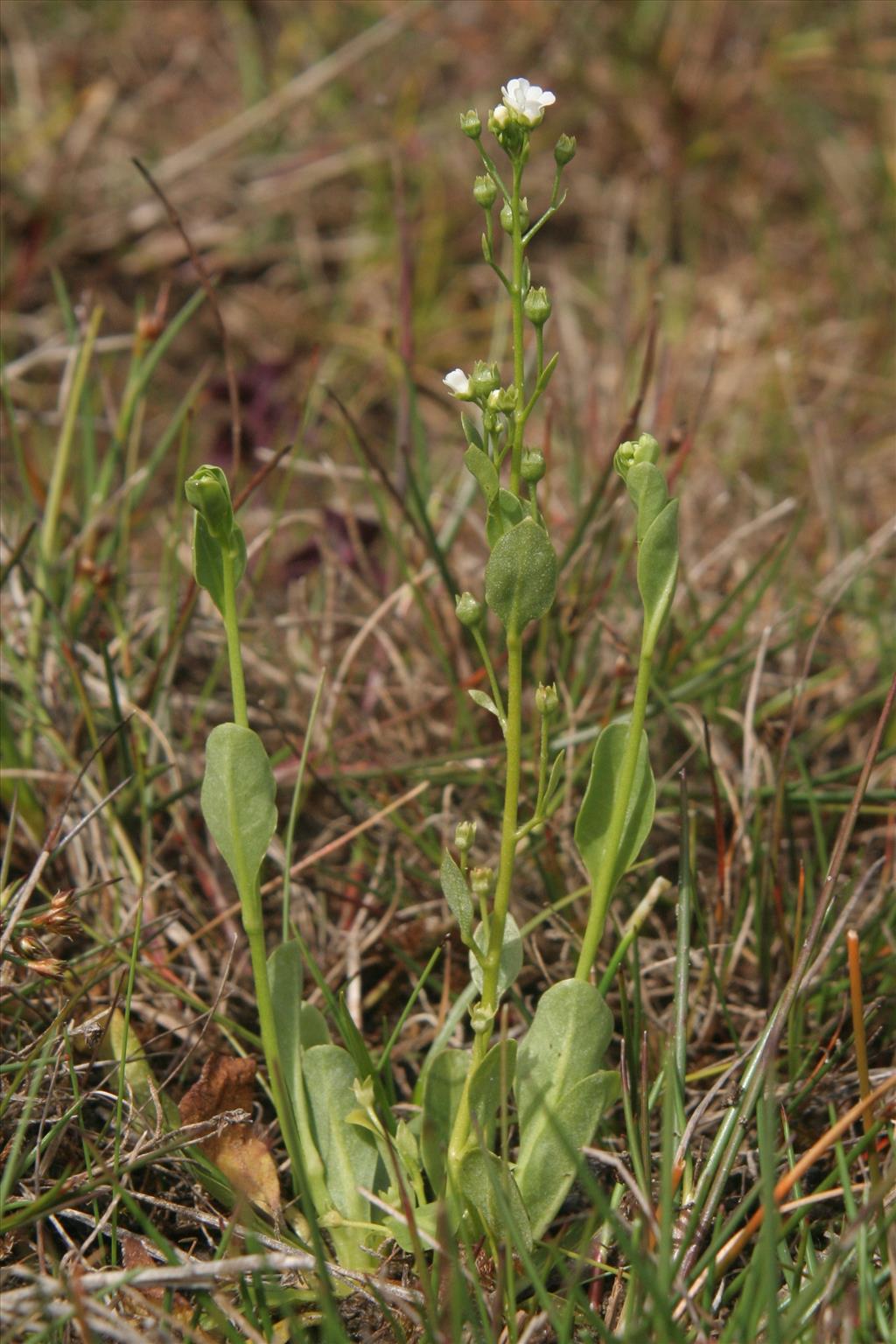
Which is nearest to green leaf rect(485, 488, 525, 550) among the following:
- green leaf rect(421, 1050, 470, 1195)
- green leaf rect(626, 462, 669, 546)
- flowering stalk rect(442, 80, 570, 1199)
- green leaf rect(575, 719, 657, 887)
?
flowering stalk rect(442, 80, 570, 1199)

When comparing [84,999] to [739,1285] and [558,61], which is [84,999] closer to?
[739,1285]

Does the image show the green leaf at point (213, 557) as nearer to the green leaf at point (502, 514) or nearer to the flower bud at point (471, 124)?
the green leaf at point (502, 514)

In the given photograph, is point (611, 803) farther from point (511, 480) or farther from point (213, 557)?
point (213, 557)

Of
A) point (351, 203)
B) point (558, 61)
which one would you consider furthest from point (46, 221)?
point (558, 61)

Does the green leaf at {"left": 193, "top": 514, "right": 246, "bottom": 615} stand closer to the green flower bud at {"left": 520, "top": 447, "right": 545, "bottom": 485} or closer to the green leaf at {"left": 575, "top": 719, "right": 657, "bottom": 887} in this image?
the green flower bud at {"left": 520, "top": 447, "right": 545, "bottom": 485}

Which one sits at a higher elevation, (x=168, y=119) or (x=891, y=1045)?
(x=168, y=119)
